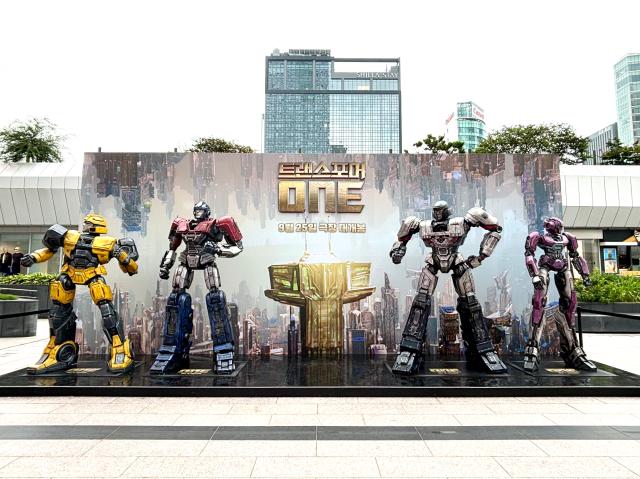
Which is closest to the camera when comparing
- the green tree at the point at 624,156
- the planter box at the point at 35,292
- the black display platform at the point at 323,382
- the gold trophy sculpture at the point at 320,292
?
the black display platform at the point at 323,382

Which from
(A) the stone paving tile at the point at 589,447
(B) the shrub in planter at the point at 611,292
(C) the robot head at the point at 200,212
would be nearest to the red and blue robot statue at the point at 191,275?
(C) the robot head at the point at 200,212

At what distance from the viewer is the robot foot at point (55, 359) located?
5246 millimetres

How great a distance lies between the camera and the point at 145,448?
10.4 ft

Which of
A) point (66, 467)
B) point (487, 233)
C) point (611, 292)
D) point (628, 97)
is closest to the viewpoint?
point (66, 467)

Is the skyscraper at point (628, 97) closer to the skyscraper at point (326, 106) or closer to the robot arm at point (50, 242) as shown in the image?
the skyscraper at point (326, 106)

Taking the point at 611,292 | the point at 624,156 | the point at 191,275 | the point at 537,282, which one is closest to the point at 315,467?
the point at 191,275

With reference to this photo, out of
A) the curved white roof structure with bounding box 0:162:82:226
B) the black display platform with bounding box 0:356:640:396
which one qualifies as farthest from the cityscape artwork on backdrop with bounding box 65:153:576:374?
the curved white roof structure with bounding box 0:162:82:226

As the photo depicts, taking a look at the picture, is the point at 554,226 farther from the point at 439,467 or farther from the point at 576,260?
the point at 439,467

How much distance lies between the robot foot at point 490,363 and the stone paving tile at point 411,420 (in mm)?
1645

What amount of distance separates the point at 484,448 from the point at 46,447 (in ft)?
11.2

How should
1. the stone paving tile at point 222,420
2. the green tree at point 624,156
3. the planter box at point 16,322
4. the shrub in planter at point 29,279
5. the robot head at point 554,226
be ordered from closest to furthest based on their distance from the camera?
the stone paving tile at point 222,420
the robot head at point 554,226
the planter box at point 16,322
the shrub in planter at point 29,279
the green tree at point 624,156

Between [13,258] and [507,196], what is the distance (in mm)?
18931

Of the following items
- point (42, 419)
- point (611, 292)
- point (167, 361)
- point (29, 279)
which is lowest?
point (42, 419)

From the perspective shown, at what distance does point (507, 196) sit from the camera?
668 centimetres
